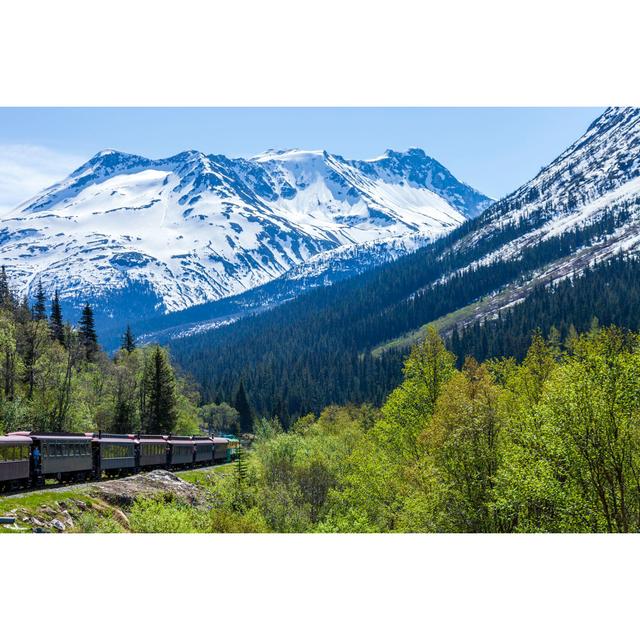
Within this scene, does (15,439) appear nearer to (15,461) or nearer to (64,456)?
(15,461)

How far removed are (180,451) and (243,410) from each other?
9241 cm

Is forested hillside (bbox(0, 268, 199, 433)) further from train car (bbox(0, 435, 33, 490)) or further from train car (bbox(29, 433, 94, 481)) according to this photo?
train car (bbox(0, 435, 33, 490))

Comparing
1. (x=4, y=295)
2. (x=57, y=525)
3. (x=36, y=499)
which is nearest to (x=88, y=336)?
(x=4, y=295)

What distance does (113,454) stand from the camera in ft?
203

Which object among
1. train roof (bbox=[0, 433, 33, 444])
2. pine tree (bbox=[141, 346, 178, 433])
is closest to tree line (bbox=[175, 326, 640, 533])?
train roof (bbox=[0, 433, 33, 444])

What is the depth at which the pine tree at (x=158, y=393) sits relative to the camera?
101062 mm

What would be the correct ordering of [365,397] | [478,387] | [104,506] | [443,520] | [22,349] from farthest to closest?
[365,397]
[22,349]
[104,506]
[478,387]
[443,520]

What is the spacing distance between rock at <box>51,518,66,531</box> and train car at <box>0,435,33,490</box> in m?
5.53

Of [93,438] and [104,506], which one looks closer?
[104,506]

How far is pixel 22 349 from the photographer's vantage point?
86.0 m
